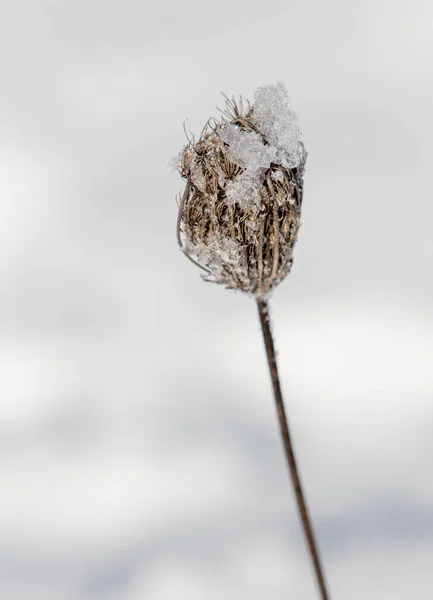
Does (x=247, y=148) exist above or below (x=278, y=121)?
below

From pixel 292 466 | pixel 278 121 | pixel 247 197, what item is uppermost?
pixel 278 121

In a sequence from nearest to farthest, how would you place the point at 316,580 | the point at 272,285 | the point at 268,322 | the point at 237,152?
the point at 316,580 < the point at 268,322 < the point at 272,285 < the point at 237,152

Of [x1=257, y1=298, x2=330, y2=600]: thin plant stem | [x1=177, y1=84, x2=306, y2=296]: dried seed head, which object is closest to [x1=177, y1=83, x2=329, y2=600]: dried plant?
[x1=177, y1=84, x2=306, y2=296]: dried seed head

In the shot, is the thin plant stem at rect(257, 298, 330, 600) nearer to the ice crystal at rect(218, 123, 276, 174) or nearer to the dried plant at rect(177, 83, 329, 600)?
the dried plant at rect(177, 83, 329, 600)

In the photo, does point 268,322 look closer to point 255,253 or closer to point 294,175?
point 255,253

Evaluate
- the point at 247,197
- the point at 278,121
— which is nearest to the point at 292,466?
the point at 247,197

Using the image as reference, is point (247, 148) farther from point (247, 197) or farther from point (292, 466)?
point (292, 466)

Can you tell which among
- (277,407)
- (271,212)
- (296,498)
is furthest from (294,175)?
(296,498)
